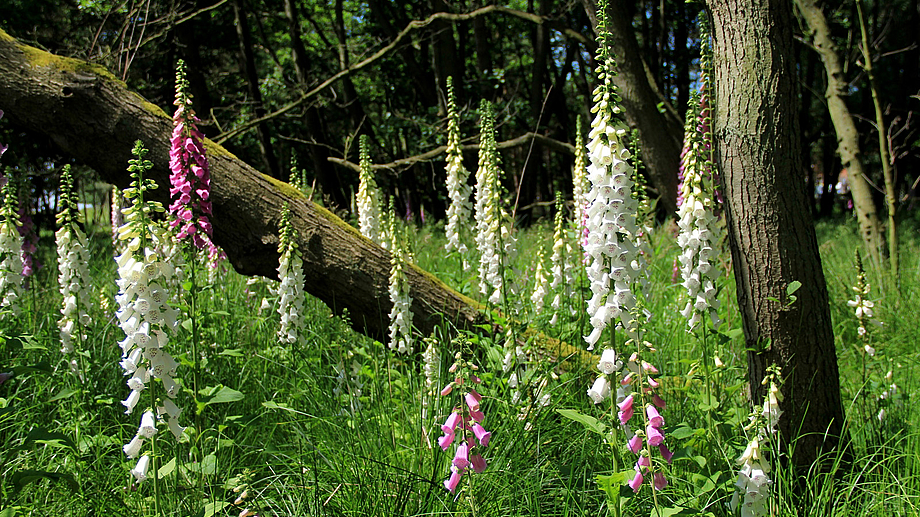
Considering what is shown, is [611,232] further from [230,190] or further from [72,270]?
[72,270]

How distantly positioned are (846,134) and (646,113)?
2.05m

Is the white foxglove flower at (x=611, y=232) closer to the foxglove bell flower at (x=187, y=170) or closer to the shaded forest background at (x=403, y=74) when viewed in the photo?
the foxglove bell flower at (x=187, y=170)

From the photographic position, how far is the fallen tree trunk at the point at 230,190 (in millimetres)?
4176

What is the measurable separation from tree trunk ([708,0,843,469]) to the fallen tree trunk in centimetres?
148

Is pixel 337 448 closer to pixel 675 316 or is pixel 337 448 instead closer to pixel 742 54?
pixel 742 54

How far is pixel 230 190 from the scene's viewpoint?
4.38 meters

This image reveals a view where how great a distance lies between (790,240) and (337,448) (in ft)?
7.37

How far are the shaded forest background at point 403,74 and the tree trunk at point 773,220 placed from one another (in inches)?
131

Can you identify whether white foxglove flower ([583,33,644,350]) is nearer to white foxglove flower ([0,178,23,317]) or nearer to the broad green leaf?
the broad green leaf

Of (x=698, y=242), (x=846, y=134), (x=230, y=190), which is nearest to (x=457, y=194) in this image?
(x=230, y=190)

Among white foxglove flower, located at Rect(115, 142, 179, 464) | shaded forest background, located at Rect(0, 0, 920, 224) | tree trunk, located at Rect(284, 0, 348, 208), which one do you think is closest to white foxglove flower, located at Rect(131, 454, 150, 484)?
white foxglove flower, located at Rect(115, 142, 179, 464)

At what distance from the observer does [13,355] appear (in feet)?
12.7

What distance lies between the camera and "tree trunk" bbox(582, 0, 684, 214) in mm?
6738

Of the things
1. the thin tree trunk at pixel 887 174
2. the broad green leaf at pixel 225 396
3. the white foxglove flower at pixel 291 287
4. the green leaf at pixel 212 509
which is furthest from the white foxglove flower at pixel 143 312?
the thin tree trunk at pixel 887 174
